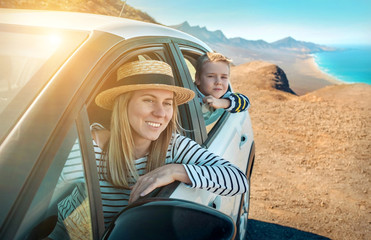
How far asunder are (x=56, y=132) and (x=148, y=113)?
73 cm

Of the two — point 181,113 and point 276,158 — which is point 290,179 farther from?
point 181,113

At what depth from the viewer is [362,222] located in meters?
3.71

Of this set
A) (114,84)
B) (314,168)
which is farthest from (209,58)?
(314,168)

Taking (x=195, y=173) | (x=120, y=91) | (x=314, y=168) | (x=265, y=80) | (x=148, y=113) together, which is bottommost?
(x=314, y=168)

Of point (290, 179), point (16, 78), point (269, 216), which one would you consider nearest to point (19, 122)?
point (16, 78)

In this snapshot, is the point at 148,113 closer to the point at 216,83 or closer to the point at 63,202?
the point at 63,202

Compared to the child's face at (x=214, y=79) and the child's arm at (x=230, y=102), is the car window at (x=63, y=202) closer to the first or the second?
the child's arm at (x=230, y=102)

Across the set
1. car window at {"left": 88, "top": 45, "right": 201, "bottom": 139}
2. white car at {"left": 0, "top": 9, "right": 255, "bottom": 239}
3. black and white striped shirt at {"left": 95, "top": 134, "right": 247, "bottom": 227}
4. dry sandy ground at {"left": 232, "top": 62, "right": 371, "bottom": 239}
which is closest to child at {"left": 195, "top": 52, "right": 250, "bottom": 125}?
car window at {"left": 88, "top": 45, "right": 201, "bottom": 139}

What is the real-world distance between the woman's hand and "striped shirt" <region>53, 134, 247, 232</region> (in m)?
0.04

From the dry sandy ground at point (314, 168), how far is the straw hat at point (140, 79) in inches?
105

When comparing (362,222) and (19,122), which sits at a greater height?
(19,122)

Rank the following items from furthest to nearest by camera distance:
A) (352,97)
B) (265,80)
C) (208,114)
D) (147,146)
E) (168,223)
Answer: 1. (265,80)
2. (352,97)
3. (208,114)
4. (147,146)
5. (168,223)

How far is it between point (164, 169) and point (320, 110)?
891 centimetres

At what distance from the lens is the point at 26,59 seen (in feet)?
3.68
